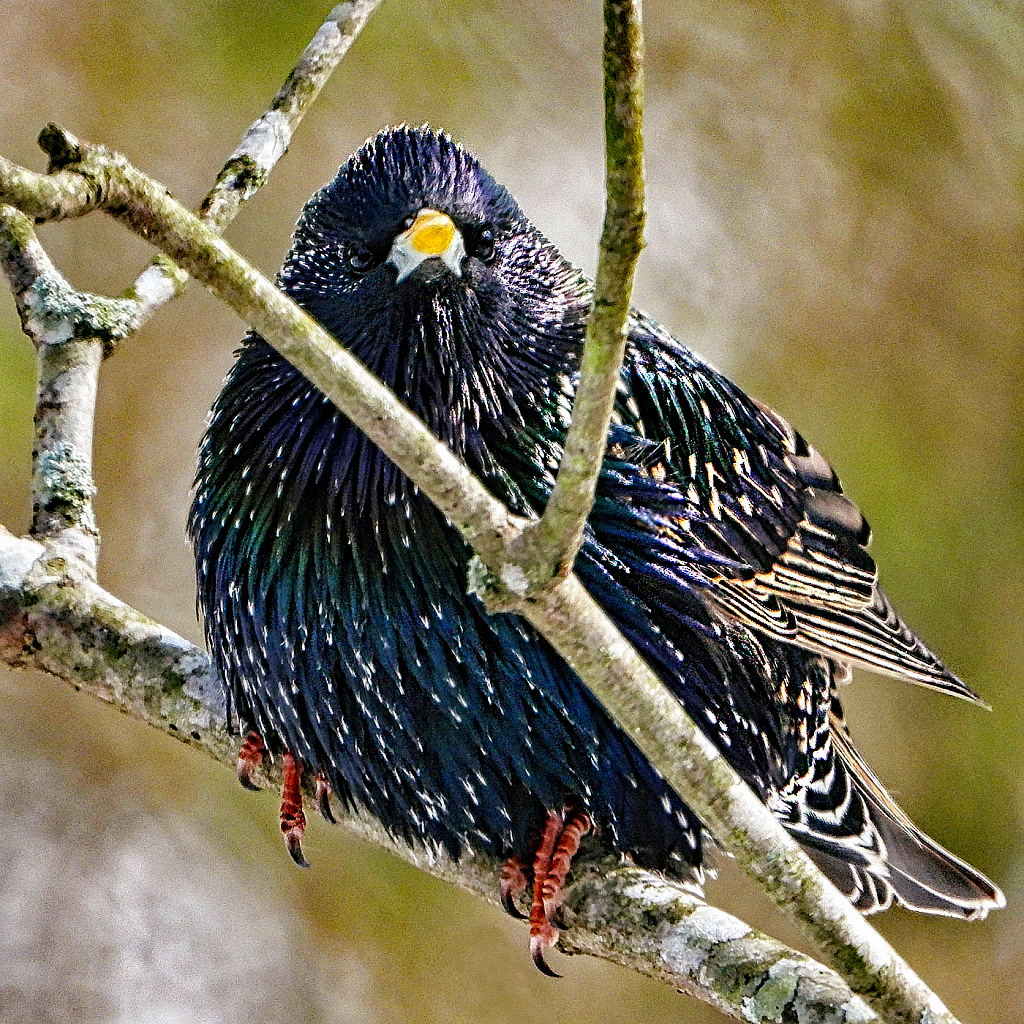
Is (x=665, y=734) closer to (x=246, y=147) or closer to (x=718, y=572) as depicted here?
(x=718, y=572)

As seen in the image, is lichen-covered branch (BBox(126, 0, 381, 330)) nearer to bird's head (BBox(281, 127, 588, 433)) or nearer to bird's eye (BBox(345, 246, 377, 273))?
bird's head (BBox(281, 127, 588, 433))

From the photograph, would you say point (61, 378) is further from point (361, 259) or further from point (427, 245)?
point (427, 245)

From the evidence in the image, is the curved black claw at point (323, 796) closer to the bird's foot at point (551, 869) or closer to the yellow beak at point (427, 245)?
the bird's foot at point (551, 869)

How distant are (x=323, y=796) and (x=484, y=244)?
4.10 ft

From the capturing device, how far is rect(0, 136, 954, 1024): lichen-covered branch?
5.81 feet

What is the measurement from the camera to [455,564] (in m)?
2.89

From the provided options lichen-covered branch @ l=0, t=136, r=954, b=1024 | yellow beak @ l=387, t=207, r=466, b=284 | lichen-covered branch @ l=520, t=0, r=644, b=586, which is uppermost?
yellow beak @ l=387, t=207, r=466, b=284

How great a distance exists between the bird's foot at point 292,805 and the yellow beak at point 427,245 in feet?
3.53

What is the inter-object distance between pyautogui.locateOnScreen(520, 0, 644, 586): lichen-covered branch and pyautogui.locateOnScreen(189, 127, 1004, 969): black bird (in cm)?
98

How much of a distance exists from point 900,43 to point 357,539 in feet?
11.3

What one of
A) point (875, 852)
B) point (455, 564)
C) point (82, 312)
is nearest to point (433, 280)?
point (455, 564)

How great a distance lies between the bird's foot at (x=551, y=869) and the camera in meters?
2.99

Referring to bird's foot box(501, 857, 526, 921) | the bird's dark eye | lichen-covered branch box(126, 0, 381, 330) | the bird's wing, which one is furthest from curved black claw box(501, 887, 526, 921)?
lichen-covered branch box(126, 0, 381, 330)

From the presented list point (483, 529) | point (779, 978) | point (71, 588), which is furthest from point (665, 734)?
point (71, 588)
